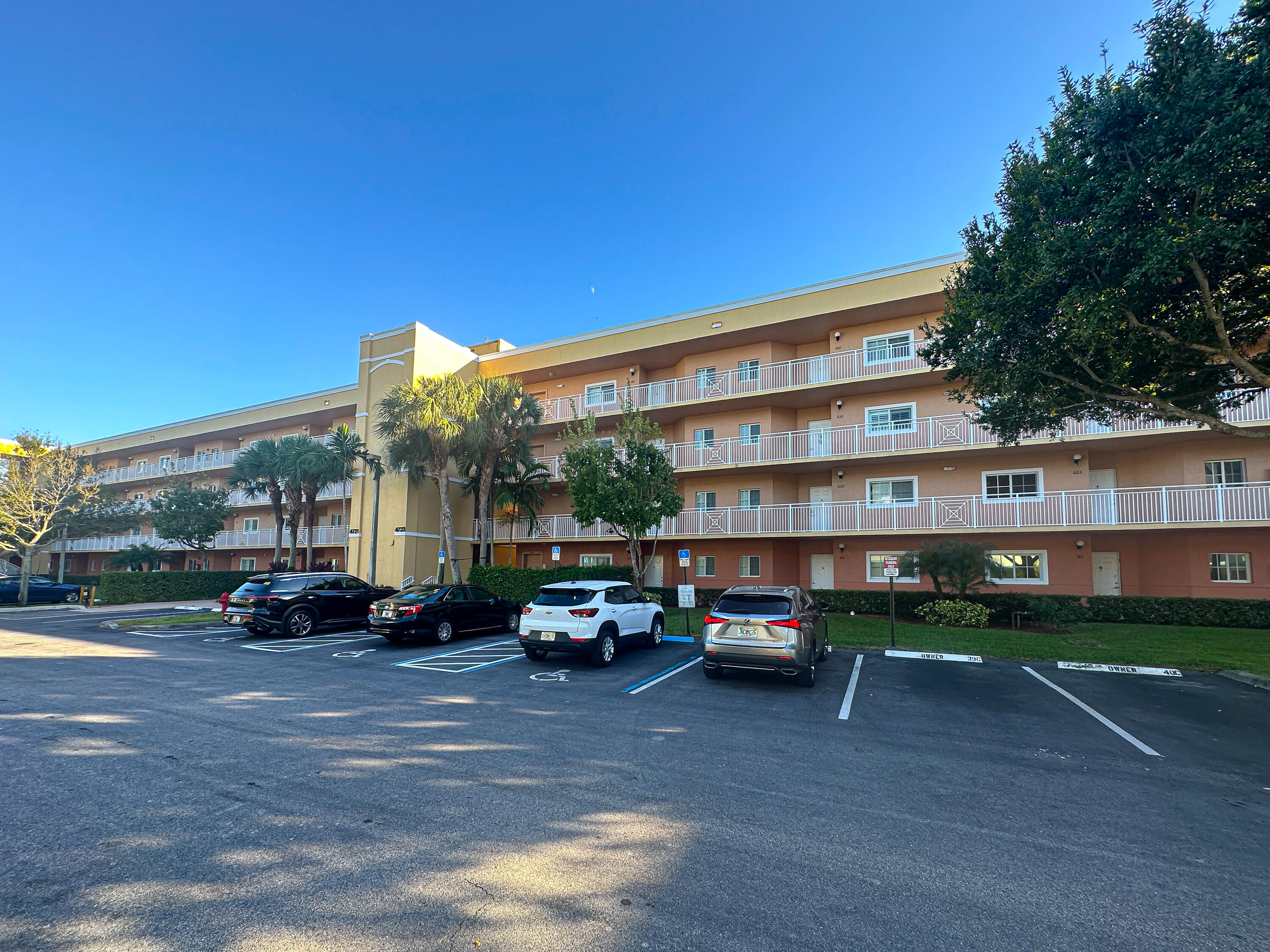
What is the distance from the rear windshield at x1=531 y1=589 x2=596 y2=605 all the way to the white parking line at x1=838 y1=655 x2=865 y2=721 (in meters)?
4.91

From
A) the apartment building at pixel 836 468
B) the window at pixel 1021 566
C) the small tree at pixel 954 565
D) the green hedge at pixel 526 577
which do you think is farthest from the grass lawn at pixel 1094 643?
the green hedge at pixel 526 577

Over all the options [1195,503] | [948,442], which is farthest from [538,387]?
[1195,503]

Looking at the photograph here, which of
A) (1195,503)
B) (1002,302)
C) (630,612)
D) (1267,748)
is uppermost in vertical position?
(1002,302)

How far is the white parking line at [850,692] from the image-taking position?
329 inches

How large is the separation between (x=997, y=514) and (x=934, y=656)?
868cm

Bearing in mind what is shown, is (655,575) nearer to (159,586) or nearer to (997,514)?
(997,514)

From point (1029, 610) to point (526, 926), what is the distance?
18.2 metres

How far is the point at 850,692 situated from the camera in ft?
31.9

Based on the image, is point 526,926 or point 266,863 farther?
point 266,863

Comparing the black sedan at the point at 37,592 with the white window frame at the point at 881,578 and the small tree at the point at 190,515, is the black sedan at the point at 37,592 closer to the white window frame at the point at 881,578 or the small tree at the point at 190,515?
the small tree at the point at 190,515

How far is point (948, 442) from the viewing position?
20.1 metres

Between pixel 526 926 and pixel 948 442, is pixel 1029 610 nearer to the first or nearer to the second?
pixel 948 442

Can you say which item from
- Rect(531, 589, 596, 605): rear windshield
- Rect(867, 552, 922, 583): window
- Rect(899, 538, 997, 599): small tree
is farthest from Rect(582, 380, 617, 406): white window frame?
Rect(531, 589, 596, 605): rear windshield

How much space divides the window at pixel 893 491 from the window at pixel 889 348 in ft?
14.3
